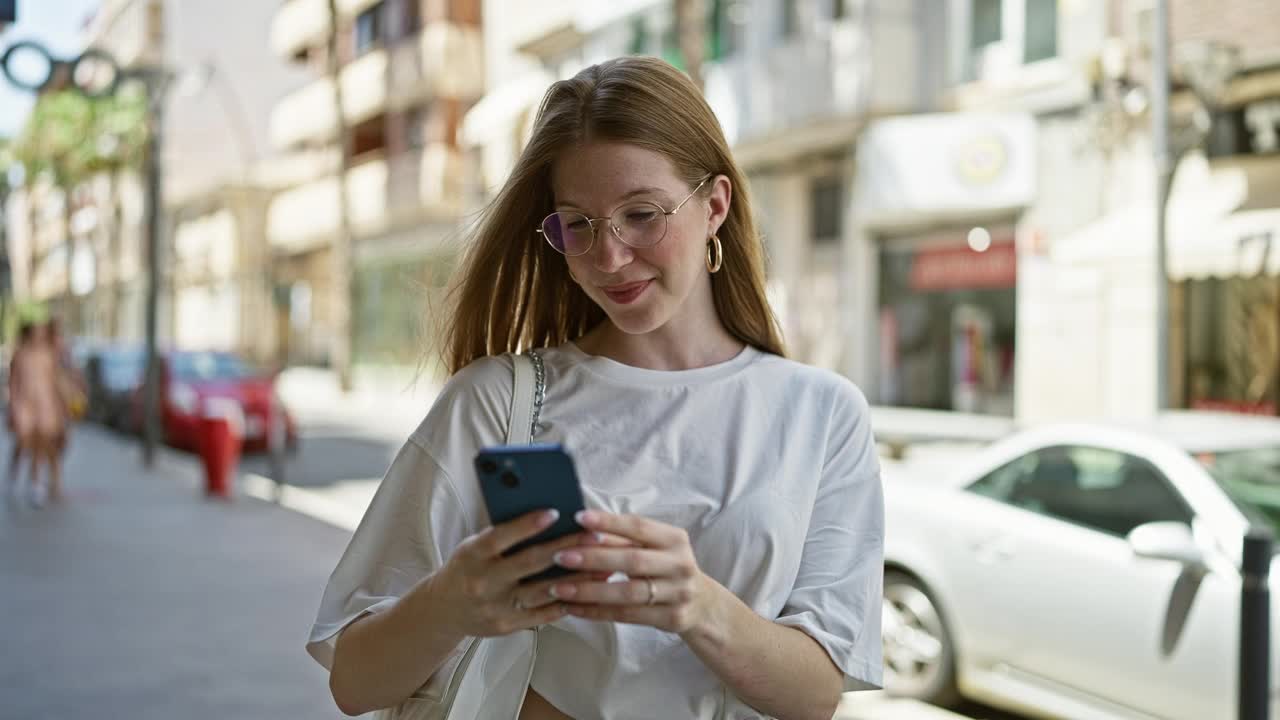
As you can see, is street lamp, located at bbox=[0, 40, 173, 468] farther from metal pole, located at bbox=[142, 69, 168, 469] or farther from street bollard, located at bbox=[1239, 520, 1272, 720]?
street bollard, located at bbox=[1239, 520, 1272, 720]

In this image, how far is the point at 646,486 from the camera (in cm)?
207

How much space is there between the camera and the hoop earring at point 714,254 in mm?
2342

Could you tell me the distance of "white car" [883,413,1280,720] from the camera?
509 cm

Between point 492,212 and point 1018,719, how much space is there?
466cm

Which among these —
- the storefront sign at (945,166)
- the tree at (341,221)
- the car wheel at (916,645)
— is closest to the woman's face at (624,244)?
the car wheel at (916,645)

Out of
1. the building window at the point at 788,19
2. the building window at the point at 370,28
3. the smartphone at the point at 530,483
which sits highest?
the building window at the point at 370,28

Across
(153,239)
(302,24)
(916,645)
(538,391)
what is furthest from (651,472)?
(302,24)

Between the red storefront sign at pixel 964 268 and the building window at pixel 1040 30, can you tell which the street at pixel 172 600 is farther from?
the building window at pixel 1040 30

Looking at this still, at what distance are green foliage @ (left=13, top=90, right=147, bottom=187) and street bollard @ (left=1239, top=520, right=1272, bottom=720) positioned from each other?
161 feet

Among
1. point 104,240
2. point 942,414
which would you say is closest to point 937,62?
point 942,414

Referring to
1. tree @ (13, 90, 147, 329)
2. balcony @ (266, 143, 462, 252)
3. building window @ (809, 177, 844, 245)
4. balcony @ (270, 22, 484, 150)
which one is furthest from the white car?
tree @ (13, 90, 147, 329)

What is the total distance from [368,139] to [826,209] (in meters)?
23.1

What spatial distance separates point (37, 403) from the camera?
13.9 m

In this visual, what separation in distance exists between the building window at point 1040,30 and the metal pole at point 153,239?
11.3m
